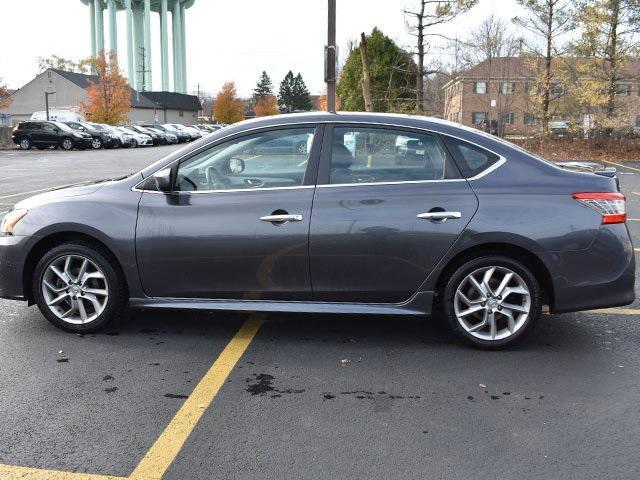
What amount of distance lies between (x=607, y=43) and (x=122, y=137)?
31832mm

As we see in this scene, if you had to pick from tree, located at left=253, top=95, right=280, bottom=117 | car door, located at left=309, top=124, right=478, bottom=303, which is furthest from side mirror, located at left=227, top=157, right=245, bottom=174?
tree, located at left=253, top=95, right=280, bottom=117

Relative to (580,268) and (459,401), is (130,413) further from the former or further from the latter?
(580,268)

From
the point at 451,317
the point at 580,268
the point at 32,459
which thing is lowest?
the point at 32,459

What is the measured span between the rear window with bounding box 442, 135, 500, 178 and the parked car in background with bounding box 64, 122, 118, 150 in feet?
136

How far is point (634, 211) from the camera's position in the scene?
11766 mm

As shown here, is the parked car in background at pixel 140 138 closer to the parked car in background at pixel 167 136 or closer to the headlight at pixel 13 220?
the parked car in background at pixel 167 136

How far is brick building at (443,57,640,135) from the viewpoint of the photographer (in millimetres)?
41094

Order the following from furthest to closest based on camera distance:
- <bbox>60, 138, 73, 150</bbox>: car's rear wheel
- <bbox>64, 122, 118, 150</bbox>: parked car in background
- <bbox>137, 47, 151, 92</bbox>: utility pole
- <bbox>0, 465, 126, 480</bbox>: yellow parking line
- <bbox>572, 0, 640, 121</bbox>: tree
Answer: <bbox>137, 47, 151, 92</bbox>: utility pole → <bbox>64, 122, 118, 150</bbox>: parked car in background → <bbox>60, 138, 73, 150</bbox>: car's rear wheel → <bbox>572, 0, 640, 121</bbox>: tree → <bbox>0, 465, 126, 480</bbox>: yellow parking line

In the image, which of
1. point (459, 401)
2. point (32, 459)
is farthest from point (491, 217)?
point (32, 459)

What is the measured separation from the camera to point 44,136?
132 feet

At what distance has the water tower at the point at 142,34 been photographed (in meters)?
91.6

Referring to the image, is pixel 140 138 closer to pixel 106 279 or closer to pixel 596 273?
pixel 106 279

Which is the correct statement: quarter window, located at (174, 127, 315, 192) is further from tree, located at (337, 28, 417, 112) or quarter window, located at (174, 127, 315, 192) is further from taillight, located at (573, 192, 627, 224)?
tree, located at (337, 28, 417, 112)

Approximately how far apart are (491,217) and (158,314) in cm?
283
